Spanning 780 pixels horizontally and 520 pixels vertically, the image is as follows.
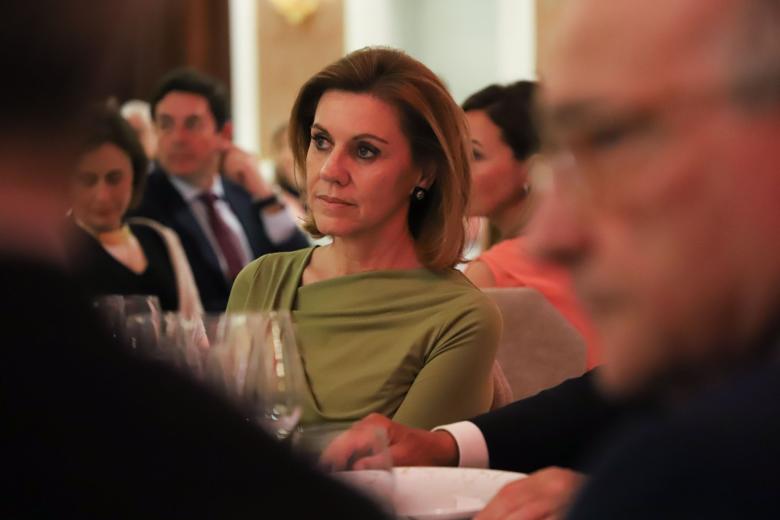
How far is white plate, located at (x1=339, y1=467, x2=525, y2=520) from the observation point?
1515 millimetres

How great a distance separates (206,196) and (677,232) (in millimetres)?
5668

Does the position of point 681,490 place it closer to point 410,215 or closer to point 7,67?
point 7,67

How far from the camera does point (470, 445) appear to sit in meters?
2.05

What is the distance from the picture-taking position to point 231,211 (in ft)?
22.1

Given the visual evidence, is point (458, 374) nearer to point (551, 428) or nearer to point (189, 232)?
point (551, 428)

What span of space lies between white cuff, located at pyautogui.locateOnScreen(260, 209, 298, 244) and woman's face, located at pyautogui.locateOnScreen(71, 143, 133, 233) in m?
1.45

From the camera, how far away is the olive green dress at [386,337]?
2.72 m

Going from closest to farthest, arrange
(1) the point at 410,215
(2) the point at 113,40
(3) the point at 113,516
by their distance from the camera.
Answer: (3) the point at 113,516, (2) the point at 113,40, (1) the point at 410,215

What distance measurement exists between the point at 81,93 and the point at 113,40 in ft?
0.16

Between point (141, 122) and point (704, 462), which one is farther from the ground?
point (704, 462)

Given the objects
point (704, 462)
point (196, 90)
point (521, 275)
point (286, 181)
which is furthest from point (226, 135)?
point (704, 462)

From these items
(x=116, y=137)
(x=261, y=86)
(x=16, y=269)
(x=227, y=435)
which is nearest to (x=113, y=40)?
(x=16, y=269)

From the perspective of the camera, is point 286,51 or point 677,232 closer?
point 677,232

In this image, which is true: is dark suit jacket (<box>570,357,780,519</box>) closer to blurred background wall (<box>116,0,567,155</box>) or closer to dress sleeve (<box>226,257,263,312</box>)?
dress sleeve (<box>226,257,263,312</box>)
